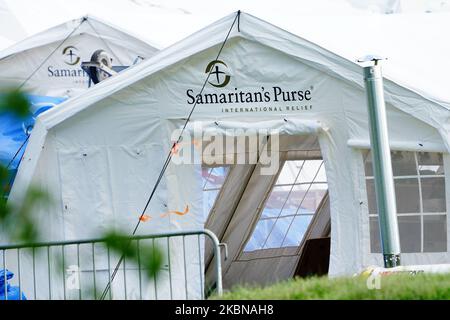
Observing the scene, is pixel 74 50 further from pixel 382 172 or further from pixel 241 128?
pixel 382 172

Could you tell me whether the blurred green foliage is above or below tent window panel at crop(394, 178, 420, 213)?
below

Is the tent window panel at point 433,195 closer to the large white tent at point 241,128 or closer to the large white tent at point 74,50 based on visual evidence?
the large white tent at point 241,128

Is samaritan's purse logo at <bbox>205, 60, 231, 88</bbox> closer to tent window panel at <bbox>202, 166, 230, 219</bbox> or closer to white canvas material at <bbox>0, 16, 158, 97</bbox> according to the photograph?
tent window panel at <bbox>202, 166, 230, 219</bbox>

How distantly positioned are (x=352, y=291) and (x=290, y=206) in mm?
8994

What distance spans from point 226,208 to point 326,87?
3302mm

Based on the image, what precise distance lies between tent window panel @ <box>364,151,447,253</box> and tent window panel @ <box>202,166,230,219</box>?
342 centimetres

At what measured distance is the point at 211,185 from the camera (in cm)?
1279

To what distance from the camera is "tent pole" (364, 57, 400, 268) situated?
311 inches

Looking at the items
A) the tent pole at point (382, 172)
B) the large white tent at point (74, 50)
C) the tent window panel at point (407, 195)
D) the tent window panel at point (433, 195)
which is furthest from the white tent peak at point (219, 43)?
the large white tent at point (74, 50)

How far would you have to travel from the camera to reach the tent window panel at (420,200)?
959 centimetres

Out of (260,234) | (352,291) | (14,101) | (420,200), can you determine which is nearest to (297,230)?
(260,234)

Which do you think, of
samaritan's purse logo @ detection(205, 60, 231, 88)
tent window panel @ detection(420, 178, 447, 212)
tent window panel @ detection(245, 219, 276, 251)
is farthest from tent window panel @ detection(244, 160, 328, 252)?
tent window panel @ detection(420, 178, 447, 212)

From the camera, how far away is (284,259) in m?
13.4

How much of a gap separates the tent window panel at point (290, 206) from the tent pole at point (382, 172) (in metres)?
4.92
